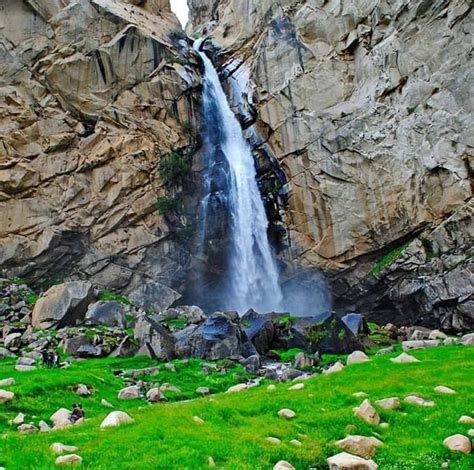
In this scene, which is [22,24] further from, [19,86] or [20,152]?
[20,152]

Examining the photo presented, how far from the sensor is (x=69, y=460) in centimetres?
901

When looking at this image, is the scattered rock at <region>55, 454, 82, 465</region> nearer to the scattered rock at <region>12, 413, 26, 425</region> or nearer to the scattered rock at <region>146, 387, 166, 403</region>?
the scattered rock at <region>12, 413, 26, 425</region>

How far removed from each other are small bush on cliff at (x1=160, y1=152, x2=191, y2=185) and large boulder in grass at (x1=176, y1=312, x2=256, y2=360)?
26.8 m

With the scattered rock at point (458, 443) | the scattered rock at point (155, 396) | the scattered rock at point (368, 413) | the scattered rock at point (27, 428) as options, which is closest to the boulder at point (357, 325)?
the scattered rock at point (155, 396)

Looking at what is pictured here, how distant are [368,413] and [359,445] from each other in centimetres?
233

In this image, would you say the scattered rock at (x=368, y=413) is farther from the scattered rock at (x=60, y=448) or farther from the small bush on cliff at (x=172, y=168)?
the small bush on cliff at (x=172, y=168)

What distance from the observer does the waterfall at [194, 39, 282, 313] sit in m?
56.7

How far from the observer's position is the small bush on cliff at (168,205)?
184 feet

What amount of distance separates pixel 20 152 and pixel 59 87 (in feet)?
28.9

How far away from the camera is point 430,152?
159 feet

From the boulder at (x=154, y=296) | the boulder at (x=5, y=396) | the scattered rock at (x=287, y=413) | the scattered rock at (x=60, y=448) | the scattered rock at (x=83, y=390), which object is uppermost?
the boulder at (x=154, y=296)

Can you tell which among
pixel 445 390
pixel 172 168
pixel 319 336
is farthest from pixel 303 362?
pixel 172 168

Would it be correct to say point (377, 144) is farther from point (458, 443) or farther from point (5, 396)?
point (458, 443)

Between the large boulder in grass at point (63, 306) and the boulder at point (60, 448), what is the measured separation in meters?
31.5
